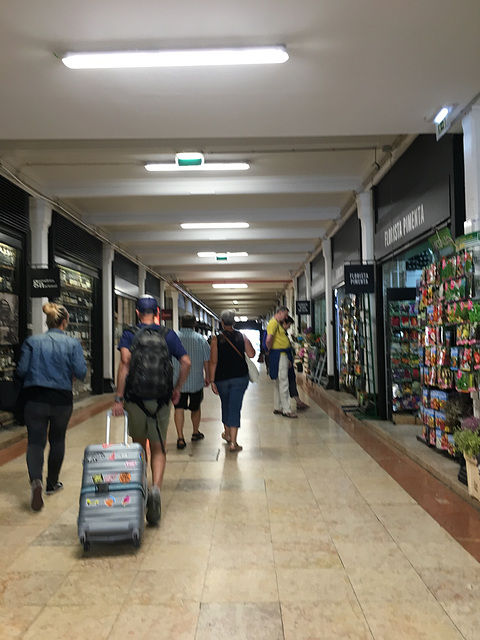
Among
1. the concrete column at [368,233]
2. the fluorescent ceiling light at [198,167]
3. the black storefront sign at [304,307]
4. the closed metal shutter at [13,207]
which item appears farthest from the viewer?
the black storefront sign at [304,307]

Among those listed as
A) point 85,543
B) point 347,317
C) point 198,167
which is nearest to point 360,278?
point 198,167

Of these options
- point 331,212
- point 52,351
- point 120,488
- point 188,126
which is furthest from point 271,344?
point 120,488

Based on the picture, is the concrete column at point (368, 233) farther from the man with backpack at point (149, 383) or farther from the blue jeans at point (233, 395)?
the man with backpack at point (149, 383)

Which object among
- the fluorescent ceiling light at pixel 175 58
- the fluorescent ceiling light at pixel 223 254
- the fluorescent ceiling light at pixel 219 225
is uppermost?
the fluorescent ceiling light at pixel 219 225

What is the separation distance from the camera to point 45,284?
25.1 ft

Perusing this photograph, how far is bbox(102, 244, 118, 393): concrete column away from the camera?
11812 mm

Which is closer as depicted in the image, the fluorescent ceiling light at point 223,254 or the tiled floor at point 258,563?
the tiled floor at point 258,563

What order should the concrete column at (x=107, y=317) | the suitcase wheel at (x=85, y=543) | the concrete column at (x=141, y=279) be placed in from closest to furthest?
the suitcase wheel at (x=85, y=543)
the concrete column at (x=107, y=317)
the concrete column at (x=141, y=279)

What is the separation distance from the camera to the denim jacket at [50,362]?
13.7 feet

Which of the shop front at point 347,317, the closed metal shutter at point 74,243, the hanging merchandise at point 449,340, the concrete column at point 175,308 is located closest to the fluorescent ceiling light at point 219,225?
the closed metal shutter at point 74,243

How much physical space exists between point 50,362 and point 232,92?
2493 millimetres

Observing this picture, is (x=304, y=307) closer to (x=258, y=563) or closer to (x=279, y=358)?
(x=279, y=358)

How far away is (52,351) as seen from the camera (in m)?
4.25

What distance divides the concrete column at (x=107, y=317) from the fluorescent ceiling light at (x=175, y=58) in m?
8.14
